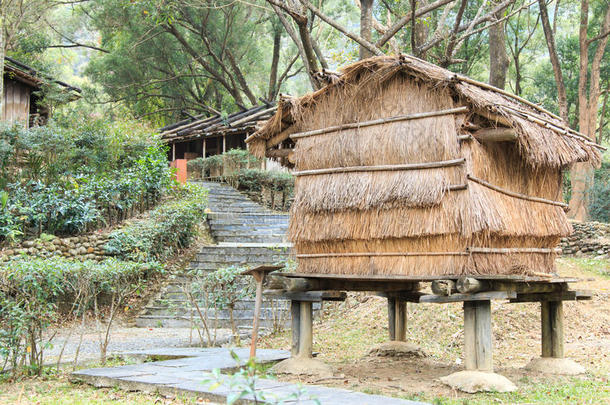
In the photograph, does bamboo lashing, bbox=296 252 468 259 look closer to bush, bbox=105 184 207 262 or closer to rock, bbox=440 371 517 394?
rock, bbox=440 371 517 394

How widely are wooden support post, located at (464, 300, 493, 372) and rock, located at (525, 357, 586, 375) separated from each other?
4.49ft

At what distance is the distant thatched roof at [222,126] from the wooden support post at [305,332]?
57.4 feet

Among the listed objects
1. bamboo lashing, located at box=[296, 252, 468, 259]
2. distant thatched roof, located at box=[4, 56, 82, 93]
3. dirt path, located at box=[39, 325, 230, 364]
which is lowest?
dirt path, located at box=[39, 325, 230, 364]

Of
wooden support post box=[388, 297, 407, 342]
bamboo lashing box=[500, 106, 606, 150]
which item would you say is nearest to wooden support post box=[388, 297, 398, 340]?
wooden support post box=[388, 297, 407, 342]

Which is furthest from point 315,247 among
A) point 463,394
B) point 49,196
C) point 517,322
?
point 49,196

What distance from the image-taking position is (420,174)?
255 inches

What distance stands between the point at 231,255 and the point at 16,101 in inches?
432

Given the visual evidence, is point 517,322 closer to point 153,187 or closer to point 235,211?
point 153,187

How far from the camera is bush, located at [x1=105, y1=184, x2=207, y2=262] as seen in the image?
1262cm

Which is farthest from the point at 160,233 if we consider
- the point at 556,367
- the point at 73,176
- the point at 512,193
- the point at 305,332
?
the point at 556,367

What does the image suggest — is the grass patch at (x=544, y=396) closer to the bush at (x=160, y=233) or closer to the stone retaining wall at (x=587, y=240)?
the bush at (x=160, y=233)

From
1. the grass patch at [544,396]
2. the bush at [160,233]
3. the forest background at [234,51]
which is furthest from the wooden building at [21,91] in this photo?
the grass patch at [544,396]

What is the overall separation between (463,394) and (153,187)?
427 inches

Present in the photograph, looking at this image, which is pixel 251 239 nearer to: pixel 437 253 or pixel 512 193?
pixel 512 193
